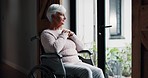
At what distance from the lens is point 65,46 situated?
8.95 feet

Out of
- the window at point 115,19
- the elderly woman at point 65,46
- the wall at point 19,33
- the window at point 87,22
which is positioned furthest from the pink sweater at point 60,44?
the wall at point 19,33

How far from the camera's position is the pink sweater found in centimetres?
260

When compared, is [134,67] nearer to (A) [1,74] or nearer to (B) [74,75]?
(B) [74,75]

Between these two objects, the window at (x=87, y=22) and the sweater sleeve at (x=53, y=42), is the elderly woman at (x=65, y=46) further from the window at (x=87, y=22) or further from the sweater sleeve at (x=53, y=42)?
the window at (x=87, y=22)

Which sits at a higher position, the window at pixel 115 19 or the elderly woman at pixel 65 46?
the window at pixel 115 19

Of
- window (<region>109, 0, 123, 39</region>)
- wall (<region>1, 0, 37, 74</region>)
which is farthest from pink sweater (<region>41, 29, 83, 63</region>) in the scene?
wall (<region>1, 0, 37, 74</region>)

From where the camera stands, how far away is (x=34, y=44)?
4477 mm

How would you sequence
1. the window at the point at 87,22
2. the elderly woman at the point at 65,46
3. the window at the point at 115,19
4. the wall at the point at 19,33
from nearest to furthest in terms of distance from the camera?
the elderly woman at the point at 65,46
the window at the point at 115,19
the window at the point at 87,22
the wall at the point at 19,33

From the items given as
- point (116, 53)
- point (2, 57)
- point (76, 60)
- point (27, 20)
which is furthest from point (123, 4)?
point (2, 57)

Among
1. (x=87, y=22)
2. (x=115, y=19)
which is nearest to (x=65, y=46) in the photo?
(x=115, y=19)

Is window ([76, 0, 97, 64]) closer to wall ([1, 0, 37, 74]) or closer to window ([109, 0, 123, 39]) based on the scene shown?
window ([109, 0, 123, 39])

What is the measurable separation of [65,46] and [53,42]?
177mm

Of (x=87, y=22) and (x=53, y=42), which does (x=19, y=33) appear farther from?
(x=53, y=42)

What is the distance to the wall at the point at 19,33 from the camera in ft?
15.3
